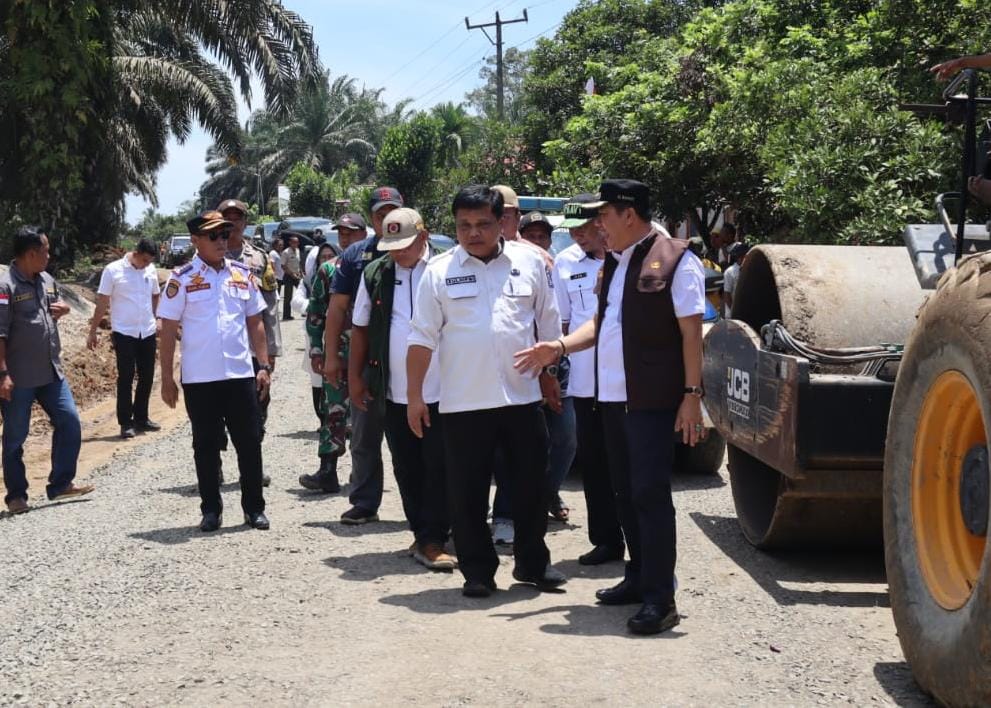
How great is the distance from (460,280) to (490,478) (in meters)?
0.97

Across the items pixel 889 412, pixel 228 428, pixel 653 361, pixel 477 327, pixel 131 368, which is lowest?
pixel 228 428

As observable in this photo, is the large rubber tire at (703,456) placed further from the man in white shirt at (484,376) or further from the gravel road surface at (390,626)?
the man in white shirt at (484,376)

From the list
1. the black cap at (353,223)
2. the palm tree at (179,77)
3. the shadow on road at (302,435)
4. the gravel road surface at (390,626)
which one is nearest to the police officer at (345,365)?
the gravel road surface at (390,626)

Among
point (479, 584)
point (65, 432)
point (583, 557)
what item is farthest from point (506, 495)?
point (65, 432)

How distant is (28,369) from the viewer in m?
9.20

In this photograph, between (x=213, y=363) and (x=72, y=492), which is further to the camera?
(x=72, y=492)

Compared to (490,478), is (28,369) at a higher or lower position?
higher

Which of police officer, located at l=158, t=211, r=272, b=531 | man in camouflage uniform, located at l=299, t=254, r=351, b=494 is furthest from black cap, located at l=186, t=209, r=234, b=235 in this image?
man in camouflage uniform, located at l=299, t=254, r=351, b=494

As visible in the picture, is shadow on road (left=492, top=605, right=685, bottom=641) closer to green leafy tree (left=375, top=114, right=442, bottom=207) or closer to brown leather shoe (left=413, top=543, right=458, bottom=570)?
brown leather shoe (left=413, top=543, right=458, bottom=570)

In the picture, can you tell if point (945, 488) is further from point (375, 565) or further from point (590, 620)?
point (375, 565)

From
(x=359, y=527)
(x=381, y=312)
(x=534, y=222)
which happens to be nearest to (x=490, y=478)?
(x=381, y=312)

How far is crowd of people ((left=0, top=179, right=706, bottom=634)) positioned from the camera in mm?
5461

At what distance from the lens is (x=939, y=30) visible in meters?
13.8

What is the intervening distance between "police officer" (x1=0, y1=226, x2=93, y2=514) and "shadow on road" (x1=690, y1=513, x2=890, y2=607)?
4955 millimetres
